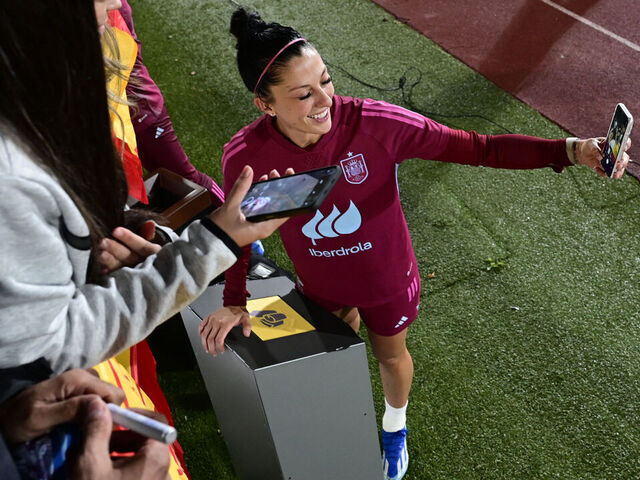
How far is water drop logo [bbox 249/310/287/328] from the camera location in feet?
7.88

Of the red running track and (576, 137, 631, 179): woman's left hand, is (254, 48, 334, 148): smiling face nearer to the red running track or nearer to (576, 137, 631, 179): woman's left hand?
(576, 137, 631, 179): woman's left hand

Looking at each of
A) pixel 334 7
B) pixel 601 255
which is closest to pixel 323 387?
pixel 601 255

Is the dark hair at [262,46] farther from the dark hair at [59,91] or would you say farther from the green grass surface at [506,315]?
the green grass surface at [506,315]

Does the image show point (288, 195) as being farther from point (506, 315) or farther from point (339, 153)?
point (506, 315)

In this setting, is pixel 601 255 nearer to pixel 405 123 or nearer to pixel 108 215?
pixel 405 123

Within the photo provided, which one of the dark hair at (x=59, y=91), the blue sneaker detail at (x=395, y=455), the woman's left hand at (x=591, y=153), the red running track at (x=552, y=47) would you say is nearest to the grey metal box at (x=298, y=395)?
the blue sneaker detail at (x=395, y=455)

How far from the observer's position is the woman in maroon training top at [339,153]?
220 centimetres

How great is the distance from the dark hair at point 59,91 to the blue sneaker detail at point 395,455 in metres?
1.99

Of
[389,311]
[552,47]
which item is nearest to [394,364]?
[389,311]

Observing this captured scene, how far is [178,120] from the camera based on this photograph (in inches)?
210

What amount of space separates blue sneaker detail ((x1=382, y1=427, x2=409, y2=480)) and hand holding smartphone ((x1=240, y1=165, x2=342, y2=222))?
5.15ft

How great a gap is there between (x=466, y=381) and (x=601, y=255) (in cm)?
120

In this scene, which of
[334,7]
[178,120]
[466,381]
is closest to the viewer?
[466,381]

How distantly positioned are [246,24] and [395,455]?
1.86 metres
